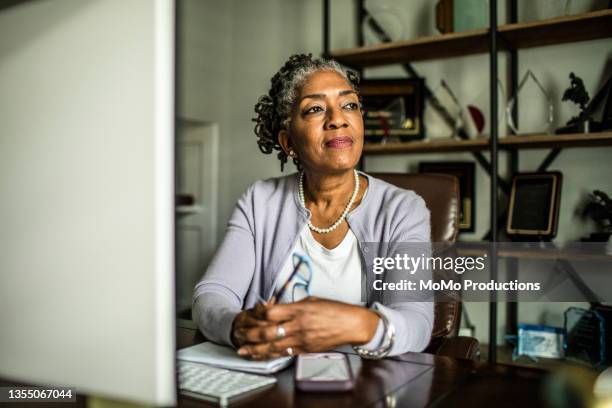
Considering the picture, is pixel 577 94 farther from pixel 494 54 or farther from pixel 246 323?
pixel 246 323

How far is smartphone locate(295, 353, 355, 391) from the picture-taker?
2.43 ft

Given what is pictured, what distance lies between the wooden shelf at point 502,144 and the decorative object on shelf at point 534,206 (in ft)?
0.50

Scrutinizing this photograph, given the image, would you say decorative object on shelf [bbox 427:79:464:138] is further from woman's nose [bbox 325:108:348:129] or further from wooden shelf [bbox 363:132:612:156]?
woman's nose [bbox 325:108:348:129]

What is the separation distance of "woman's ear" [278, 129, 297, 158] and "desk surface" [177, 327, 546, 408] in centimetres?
90

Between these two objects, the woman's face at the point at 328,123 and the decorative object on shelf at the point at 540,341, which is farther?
the decorative object on shelf at the point at 540,341

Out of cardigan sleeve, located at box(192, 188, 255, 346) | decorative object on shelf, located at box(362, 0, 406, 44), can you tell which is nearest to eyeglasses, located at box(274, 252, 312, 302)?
cardigan sleeve, located at box(192, 188, 255, 346)

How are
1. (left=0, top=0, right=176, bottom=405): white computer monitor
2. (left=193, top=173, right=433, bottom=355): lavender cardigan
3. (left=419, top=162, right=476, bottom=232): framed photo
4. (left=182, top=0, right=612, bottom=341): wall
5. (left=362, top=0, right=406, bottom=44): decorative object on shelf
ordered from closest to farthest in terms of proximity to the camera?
(left=0, top=0, right=176, bottom=405): white computer monitor < (left=193, top=173, right=433, bottom=355): lavender cardigan < (left=182, top=0, right=612, bottom=341): wall < (left=419, top=162, right=476, bottom=232): framed photo < (left=362, top=0, right=406, bottom=44): decorative object on shelf

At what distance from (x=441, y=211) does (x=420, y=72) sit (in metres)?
1.56

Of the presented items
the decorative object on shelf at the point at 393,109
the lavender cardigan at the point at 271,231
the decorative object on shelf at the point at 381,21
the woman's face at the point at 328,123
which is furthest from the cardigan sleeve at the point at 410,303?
the decorative object on shelf at the point at 381,21

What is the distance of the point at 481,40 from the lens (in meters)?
2.53

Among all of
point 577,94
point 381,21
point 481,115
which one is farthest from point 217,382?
point 381,21

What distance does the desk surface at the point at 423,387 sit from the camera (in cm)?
71

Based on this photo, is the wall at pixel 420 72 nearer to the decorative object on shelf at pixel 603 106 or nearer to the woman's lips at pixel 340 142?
the decorative object on shelf at pixel 603 106

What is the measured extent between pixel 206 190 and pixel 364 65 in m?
1.37
